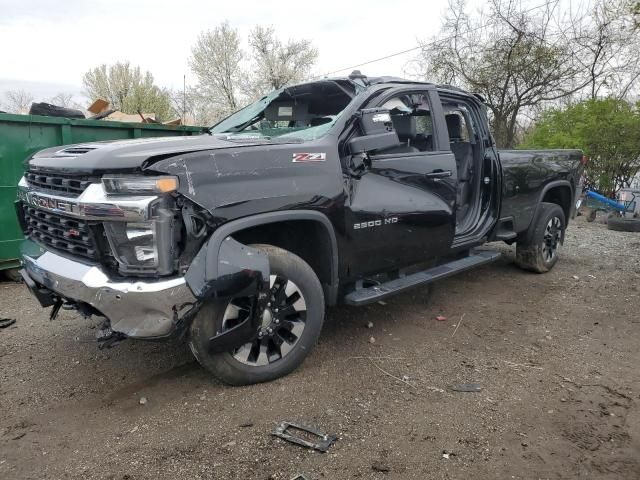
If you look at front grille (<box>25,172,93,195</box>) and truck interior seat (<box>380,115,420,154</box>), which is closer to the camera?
front grille (<box>25,172,93,195</box>)

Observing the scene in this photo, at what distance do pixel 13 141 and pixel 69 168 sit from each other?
11.1ft

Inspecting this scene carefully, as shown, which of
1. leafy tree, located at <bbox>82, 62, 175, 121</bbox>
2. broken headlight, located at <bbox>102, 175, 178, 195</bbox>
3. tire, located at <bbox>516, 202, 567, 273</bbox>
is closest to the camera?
broken headlight, located at <bbox>102, 175, 178, 195</bbox>

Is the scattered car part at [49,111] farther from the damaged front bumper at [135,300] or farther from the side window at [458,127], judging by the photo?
the side window at [458,127]

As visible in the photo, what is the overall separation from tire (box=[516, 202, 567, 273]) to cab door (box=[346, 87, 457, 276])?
198 cm

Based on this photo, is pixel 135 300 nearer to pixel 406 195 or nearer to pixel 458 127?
pixel 406 195

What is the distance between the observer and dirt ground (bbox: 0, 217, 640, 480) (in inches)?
94.4

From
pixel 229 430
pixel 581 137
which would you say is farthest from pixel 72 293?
pixel 581 137

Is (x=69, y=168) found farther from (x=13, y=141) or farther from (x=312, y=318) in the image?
(x=13, y=141)

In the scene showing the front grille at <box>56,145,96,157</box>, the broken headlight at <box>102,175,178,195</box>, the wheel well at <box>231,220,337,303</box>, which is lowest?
the wheel well at <box>231,220,337,303</box>

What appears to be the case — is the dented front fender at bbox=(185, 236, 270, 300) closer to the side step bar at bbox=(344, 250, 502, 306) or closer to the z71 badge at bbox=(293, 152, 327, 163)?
the z71 badge at bbox=(293, 152, 327, 163)

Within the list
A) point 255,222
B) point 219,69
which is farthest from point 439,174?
point 219,69

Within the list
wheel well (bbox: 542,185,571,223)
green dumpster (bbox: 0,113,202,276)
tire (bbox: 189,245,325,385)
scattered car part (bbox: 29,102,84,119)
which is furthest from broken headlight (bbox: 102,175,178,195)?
wheel well (bbox: 542,185,571,223)

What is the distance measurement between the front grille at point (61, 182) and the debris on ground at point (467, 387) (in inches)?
98.7

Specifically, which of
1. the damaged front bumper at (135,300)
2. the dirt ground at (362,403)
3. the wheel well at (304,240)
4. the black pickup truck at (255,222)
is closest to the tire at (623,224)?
the dirt ground at (362,403)
